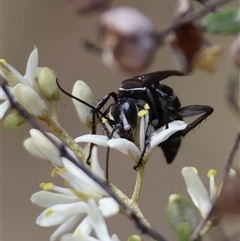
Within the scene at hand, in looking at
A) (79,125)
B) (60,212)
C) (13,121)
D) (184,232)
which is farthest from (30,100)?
(79,125)

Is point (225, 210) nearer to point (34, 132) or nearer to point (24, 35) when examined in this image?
point (34, 132)

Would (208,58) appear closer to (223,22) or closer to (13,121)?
(223,22)

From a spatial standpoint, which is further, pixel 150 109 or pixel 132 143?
pixel 150 109

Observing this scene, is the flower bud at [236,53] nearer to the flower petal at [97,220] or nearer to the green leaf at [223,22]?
the green leaf at [223,22]

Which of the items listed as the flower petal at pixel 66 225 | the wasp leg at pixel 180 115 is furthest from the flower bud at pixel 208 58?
the wasp leg at pixel 180 115

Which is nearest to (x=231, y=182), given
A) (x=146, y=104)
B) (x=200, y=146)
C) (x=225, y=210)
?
(x=225, y=210)

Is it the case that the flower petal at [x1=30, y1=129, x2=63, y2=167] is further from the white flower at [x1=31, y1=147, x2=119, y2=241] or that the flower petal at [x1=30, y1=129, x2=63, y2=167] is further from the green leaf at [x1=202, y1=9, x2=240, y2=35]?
the green leaf at [x1=202, y1=9, x2=240, y2=35]

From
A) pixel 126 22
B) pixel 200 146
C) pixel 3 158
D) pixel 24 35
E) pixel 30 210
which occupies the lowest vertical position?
pixel 200 146

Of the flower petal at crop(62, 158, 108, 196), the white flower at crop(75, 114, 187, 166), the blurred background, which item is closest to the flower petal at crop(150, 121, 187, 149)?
the white flower at crop(75, 114, 187, 166)
